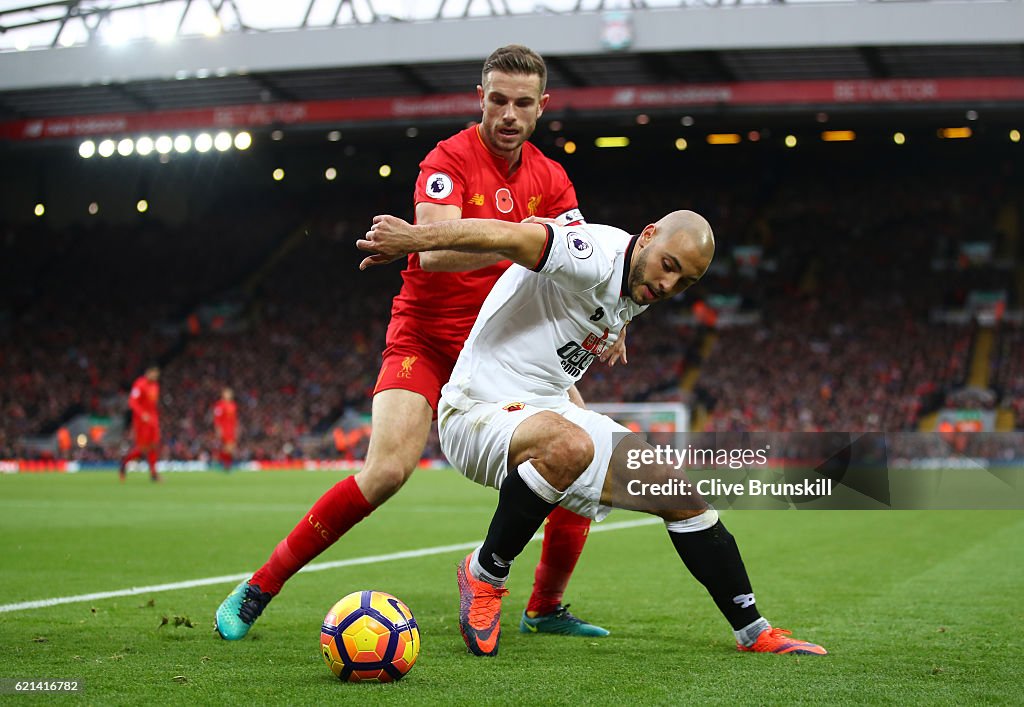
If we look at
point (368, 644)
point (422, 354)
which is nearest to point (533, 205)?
point (422, 354)

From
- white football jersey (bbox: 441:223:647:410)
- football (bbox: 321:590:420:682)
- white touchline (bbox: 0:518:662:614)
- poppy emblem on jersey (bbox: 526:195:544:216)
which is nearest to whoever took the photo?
football (bbox: 321:590:420:682)

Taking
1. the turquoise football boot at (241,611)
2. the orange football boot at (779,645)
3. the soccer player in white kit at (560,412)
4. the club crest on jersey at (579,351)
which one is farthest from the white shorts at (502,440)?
the turquoise football boot at (241,611)

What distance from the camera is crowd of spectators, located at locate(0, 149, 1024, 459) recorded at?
2909cm

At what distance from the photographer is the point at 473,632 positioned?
160 inches

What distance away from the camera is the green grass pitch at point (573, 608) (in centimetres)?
341

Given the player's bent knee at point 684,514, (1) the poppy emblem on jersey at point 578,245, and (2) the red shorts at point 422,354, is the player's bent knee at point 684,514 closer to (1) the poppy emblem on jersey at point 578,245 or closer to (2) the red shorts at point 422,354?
(1) the poppy emblem on jersey at point 578,245

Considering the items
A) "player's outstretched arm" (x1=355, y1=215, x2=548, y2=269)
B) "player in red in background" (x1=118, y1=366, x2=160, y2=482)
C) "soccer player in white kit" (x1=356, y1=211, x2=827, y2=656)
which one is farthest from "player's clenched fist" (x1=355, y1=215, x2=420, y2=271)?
"player in red in background" (x1=118, y1=366, x2=160, y2=482)

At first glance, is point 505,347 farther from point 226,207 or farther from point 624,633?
point 226,207

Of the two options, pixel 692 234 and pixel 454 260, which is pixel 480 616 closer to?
pixel 454 260

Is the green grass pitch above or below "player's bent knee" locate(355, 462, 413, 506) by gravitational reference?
below

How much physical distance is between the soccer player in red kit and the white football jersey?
0.39 m

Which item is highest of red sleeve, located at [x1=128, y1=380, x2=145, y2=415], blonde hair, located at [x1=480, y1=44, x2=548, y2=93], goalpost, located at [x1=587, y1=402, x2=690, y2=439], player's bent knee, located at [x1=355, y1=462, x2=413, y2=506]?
blonde hair, located at [x1=480, y1=44, x2=548, y2=93]

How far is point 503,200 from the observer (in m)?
5.00

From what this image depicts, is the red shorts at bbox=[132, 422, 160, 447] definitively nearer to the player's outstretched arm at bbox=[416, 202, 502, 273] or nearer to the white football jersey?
the white football jersey
